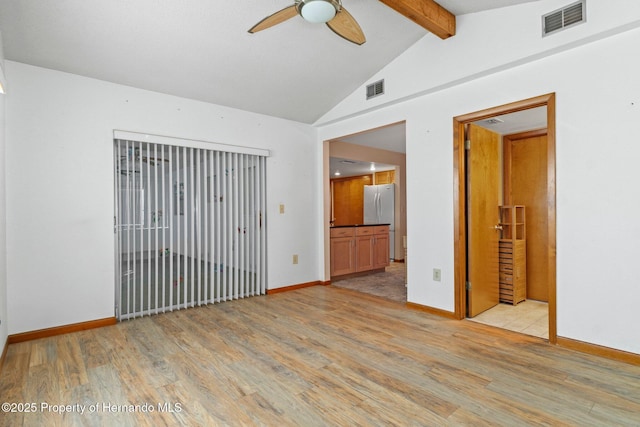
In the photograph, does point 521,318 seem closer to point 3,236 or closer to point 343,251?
point 343,251

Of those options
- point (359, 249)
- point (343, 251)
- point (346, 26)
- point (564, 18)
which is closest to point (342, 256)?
point (343, 251)

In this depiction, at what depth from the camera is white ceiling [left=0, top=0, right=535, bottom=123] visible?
262 cm

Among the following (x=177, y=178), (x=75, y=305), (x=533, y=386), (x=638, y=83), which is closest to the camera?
(x=533, y=386)

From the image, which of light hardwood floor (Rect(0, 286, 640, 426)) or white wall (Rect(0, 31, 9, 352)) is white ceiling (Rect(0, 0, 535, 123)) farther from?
light hardwood floor (Rect(0, 286, 640, 426))

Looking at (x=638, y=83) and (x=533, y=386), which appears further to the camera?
(x=638, y=83)

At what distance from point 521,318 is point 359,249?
2798 millimetres

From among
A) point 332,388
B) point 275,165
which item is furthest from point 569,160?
point 275,165

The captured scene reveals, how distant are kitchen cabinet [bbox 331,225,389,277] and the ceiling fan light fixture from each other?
11.7ft

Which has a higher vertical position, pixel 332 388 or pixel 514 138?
pixel 514 138

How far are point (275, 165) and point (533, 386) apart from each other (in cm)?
373

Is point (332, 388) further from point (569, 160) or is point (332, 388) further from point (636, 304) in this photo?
point (569, 160)

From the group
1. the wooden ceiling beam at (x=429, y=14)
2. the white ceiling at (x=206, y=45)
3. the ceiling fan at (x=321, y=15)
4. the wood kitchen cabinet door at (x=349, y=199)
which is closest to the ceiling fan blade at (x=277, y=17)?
the ceiling fan at (x=321, y=15)

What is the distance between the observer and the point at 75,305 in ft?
10.5

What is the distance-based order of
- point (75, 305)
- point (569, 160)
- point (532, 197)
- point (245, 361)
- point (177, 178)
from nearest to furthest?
point (245, 361), point (569, 160), point (75, 305), point (177, 178), point (532, 197)
